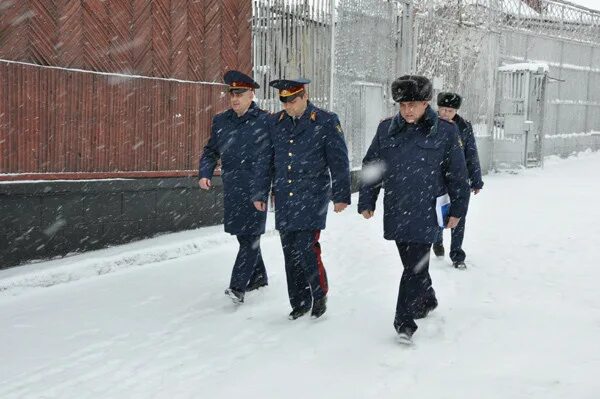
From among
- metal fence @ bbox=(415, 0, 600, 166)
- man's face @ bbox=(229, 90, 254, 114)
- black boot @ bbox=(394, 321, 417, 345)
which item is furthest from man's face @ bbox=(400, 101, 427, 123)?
metal fence @ bbox=(415, 0, 600, 166)

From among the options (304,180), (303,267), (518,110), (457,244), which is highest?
(518,110)

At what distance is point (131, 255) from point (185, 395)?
135 inches

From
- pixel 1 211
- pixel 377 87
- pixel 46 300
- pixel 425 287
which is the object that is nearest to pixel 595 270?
pixel 425 287

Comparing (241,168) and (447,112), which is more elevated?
(447,112)

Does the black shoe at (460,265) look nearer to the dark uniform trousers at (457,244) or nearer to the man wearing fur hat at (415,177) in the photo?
the dark uniform trousers at (457,244)

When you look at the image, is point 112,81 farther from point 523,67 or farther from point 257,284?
point 523,67

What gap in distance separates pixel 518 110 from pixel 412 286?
14.5 metres

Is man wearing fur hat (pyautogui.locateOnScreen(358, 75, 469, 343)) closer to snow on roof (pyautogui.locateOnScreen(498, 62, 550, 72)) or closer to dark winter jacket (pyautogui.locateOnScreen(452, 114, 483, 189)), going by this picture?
dark winter jacket (pyautogui.locateOnScreen(452, 114, 483, 189))

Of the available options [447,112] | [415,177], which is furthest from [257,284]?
[447,112]

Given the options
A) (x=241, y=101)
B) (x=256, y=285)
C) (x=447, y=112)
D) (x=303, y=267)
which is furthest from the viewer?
(x=447, y=112)

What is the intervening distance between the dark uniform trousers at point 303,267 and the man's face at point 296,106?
86 cm

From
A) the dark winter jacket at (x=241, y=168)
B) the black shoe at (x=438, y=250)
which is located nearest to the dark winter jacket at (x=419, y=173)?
the dark winter jacket at (x=241, y=168)

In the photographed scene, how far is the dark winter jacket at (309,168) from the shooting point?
5.12 m

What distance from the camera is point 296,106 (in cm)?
511
